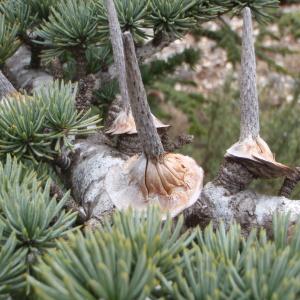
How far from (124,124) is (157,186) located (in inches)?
7.0

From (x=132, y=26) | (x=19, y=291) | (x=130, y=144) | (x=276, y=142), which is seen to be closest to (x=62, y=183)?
(x=130, y=144)

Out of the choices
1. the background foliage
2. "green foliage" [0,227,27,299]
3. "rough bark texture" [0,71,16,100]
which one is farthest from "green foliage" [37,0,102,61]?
"green foliage" [0,227,27,299]

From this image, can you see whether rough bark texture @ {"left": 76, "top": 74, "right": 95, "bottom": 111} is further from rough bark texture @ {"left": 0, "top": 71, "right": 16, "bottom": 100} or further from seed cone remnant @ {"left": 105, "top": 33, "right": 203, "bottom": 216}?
seed cone remnant @ {"left": 105, "top": 33, "right": 203, "bottom": 216}

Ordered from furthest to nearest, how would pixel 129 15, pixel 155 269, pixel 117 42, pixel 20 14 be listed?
pixel 20 14
pixel 129 15
pixel 117 42
pixel 155 269

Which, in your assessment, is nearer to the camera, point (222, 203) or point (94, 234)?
point (94, 234)

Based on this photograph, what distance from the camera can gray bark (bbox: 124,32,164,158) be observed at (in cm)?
51

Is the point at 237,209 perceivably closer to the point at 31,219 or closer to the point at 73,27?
the point at 31,219

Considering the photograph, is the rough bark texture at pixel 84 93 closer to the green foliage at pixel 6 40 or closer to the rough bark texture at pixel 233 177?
the green foliage at pixel 6 40

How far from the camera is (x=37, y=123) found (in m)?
0.68

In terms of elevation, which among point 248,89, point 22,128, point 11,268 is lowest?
point 11,268

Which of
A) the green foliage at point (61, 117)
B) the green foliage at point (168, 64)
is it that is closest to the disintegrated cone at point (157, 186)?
the green foliage at point (61, 117)

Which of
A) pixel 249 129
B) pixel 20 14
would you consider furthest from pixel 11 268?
pixel 20 14

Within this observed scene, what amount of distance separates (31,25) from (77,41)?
159 millimetres

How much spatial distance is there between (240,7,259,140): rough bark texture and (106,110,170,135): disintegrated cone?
0.40ft
